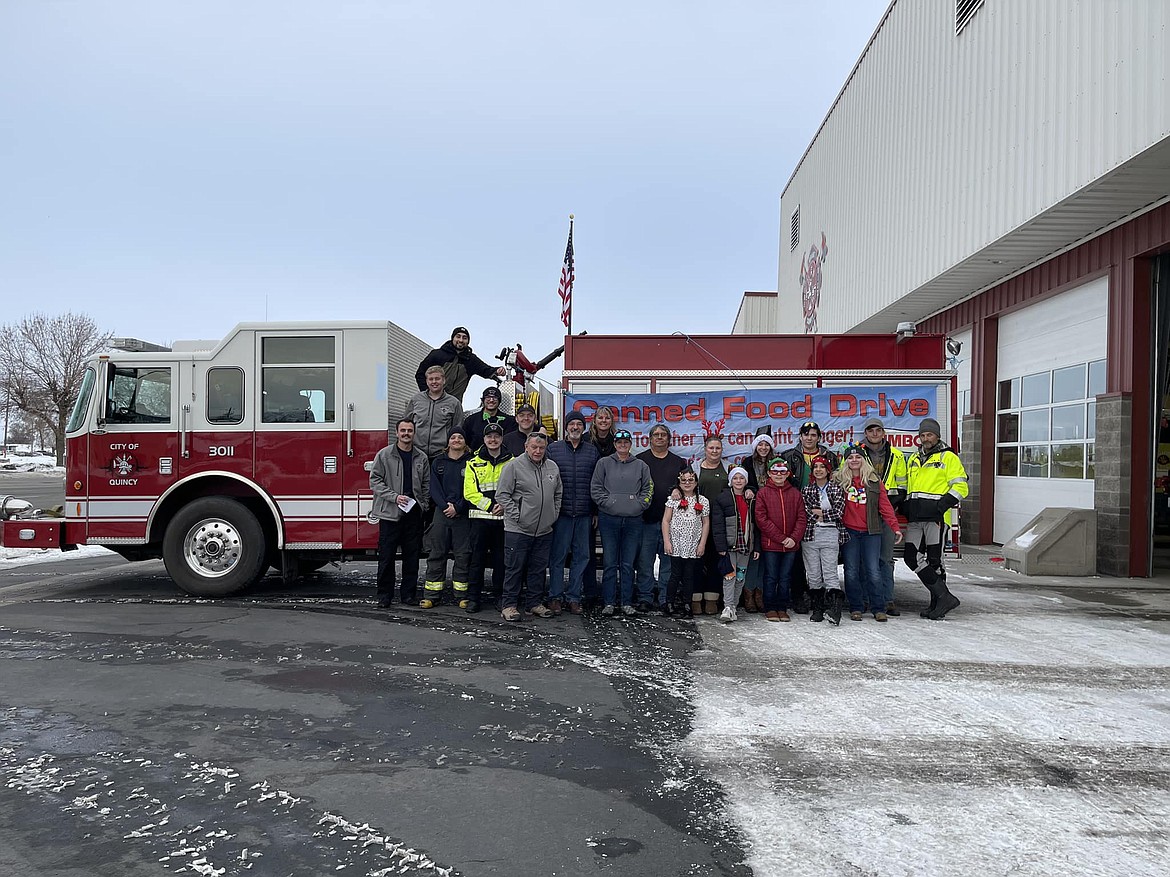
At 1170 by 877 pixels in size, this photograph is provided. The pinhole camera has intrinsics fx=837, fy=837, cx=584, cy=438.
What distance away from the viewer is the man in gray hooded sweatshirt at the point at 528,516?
7.84 metres

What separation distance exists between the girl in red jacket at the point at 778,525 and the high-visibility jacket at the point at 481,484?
257 centimetres

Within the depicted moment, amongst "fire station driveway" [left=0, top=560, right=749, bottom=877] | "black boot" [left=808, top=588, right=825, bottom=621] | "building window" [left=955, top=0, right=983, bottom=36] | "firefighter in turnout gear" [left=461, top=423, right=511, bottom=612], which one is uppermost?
"building window" [left=955, top=0, right=983, bottom=36]

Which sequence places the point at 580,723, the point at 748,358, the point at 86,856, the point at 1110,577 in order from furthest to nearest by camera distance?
the point at 1110,577, the point at 748,358, the point at 580,723, the point at 86,856

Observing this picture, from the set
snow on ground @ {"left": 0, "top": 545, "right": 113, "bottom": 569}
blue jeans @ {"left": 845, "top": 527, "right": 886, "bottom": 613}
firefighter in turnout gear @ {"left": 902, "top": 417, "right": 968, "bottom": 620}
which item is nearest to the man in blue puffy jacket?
blue jeans @ {"left": 845, "top": 527, "right": 886, "bottom": 613}

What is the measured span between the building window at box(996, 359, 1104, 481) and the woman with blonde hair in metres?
6.01

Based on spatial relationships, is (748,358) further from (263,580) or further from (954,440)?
(263,580)

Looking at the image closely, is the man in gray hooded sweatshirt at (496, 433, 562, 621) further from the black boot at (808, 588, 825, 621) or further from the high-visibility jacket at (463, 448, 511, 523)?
the black boot at (808, 588, 825, 621)

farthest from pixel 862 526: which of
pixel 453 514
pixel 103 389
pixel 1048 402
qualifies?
pixel 103 389

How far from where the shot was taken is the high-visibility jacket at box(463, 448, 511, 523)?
8.12 m

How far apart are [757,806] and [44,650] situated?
226 inches

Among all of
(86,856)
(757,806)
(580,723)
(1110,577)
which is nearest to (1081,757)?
(757,806)

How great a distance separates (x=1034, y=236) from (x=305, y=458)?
1075 cm

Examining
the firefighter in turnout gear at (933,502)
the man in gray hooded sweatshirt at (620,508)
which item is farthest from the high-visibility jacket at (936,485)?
the man in gray hooded sweatshirt at (620,508)

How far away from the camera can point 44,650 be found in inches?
259
